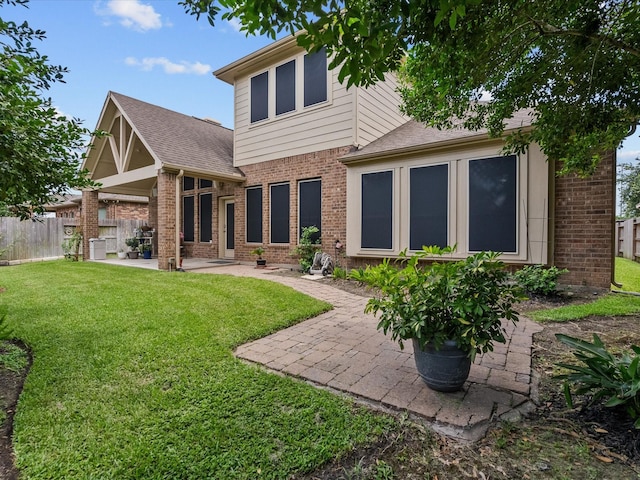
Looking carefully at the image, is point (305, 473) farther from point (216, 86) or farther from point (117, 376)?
A: point (216, 86)

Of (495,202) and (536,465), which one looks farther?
(495,202)

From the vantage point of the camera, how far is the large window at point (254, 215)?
10.3 m

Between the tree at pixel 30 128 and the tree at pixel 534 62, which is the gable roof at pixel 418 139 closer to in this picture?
the tree at pixel 534 62

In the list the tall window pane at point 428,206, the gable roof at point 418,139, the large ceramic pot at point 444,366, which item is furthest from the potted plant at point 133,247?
the large ceramic pot at point 444,366

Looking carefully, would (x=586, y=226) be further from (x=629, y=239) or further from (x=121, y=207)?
(x=121, y=207)

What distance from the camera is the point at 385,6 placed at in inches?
73.5

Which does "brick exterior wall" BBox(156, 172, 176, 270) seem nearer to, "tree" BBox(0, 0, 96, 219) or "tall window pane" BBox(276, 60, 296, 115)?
"tall window pane" BBox(276, 60, 296, 115)

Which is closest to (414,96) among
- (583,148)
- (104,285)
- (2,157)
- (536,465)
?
(583,148)

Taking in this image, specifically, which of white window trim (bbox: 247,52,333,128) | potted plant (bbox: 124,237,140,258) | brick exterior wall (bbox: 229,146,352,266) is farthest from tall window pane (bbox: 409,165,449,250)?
potted plant (bbox: 124,237,140,258)

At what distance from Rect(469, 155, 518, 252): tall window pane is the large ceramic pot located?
457cm

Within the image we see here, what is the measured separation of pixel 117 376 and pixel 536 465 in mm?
3129

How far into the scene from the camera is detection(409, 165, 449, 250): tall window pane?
6914mm

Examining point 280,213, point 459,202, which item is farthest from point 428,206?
point 280,213

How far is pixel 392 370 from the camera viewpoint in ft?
9.82
